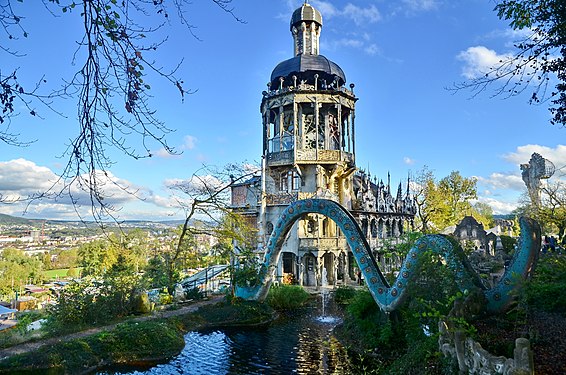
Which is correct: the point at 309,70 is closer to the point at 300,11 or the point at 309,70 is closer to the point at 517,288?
the point at 300,11

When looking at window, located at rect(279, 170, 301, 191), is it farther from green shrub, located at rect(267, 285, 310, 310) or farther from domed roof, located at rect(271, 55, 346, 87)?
green shrub, located at rect(267, 285, 310, 310)

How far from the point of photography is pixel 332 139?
3188 cm

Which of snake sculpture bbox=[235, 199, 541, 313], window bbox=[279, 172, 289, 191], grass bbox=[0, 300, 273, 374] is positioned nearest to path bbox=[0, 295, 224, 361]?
grass bbox=[0, 300, 273, 374]

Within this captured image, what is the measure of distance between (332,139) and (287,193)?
6.57 m

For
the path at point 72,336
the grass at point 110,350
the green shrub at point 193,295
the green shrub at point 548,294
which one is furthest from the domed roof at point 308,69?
the green shrub at point 548,294

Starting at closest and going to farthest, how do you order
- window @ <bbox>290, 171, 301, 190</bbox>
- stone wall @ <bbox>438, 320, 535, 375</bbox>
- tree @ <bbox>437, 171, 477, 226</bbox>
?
stone wall @ <bbox>438, 320, 535, 375</bbox>, window @ <bbox>290, 171, 301, 190</bbox>, tree @ <bbox>437, 171, 477, 226</bbox>

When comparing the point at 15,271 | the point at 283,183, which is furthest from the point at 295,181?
the point at 15,271

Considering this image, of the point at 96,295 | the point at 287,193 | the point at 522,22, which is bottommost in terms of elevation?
the point at 96,295

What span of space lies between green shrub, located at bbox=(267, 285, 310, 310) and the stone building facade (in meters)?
7.64

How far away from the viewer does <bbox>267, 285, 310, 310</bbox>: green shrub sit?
59.8 ft

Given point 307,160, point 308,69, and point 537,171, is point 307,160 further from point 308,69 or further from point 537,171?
point 537,171

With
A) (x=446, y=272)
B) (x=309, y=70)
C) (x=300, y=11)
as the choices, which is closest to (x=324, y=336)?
(x=446, y=272)

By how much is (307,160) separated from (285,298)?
1279 cm

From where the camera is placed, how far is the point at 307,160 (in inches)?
1130
